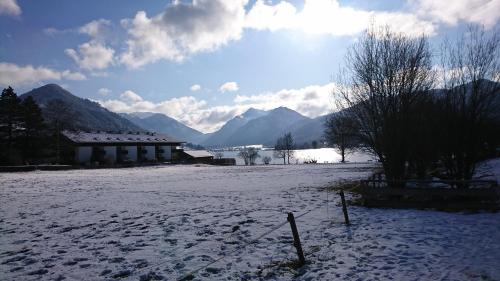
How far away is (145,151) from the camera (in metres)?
85.8

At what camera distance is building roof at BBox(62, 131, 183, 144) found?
70.6 metres

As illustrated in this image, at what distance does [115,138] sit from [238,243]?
7599 centimetres

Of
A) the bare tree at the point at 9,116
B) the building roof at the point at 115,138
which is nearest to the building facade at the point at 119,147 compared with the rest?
the building roof at the point at 115,138

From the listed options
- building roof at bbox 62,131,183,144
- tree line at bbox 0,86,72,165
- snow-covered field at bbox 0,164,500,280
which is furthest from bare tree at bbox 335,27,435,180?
building roof at bbox 62,131,183,144

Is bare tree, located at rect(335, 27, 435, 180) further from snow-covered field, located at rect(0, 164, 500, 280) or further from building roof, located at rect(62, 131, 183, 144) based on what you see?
building roof, located at rect(62, 131, 183, 144)

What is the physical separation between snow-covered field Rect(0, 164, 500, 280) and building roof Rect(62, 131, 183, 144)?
58197 millimetres

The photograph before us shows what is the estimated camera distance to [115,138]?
79812 millimetres

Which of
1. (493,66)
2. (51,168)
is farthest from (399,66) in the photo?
(51,168)

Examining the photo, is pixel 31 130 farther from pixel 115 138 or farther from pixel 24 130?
pixel 115 138

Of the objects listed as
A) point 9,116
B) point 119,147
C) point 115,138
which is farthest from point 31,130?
point 115,138

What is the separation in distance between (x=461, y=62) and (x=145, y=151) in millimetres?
77973

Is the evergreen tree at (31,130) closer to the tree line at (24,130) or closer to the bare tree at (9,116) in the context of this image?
the tree line at (24,130)

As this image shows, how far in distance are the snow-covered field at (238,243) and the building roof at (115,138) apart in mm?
58197

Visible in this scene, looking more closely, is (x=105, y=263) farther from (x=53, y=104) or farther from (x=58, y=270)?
(x=53, y=104)
